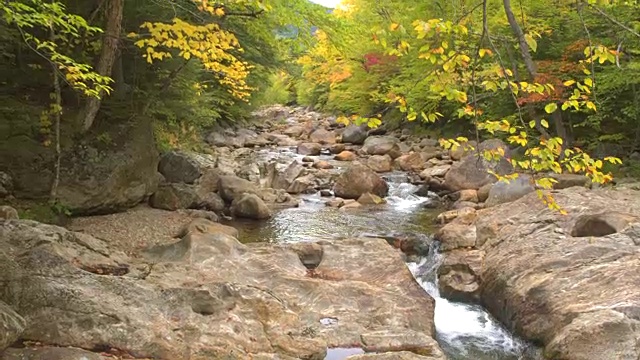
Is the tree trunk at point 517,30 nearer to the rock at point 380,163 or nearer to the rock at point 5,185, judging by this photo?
the rock at point 5,185

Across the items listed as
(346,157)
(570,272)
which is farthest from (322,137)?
(570,272)

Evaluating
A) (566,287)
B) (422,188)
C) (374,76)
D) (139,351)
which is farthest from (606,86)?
(374,76)

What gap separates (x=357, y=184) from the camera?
44.2 ft

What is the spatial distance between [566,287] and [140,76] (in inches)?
350

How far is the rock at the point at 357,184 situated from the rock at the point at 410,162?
3841mm

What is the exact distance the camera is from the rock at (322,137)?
83.9 feet

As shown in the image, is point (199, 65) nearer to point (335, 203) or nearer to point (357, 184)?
point (335, 203)

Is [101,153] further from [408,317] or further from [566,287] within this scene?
[566,287]

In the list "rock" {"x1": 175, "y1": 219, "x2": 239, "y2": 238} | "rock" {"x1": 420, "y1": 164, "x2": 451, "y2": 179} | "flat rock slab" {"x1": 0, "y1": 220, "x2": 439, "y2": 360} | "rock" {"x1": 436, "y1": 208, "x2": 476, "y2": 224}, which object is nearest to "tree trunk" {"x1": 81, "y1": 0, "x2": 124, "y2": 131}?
"rock" {"x1": 175, "y1": 219, "x2": 239, "y2": 238}

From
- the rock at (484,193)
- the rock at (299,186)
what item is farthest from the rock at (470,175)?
the rock at (299,186)

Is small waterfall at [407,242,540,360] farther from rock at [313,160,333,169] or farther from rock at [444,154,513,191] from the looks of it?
rock at [313,160,333,169]

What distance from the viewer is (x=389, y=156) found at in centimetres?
1875

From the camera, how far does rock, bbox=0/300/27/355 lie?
10.4 feet

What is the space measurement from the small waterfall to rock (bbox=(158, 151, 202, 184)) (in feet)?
22.6
